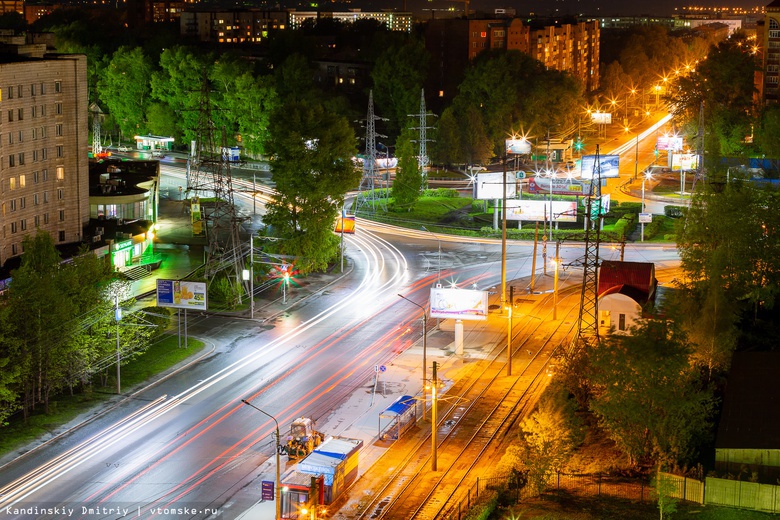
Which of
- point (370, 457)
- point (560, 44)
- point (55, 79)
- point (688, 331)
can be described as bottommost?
point (370, 457)

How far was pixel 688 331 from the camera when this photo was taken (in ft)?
174

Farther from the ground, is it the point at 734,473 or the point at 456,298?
the point at 456,298

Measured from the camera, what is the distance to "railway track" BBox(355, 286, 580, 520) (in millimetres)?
41125

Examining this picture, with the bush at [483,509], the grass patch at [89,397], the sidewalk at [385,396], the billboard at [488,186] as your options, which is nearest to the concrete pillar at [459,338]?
the sidewalk at [385,396]

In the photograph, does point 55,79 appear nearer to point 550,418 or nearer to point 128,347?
point 128,347

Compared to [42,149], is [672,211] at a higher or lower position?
lower

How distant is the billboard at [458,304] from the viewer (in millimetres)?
57750

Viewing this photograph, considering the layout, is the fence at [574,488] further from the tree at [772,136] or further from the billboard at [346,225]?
the tree at [772,136]

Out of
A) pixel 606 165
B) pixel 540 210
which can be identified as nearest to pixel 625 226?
pixel 540 210

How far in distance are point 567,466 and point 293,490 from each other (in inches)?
451

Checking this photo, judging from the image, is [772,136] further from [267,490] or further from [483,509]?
[267,490]

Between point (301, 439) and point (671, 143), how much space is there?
82525 mm

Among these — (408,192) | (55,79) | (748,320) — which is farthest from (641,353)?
(408,192)

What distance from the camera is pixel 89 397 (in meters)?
51.9
